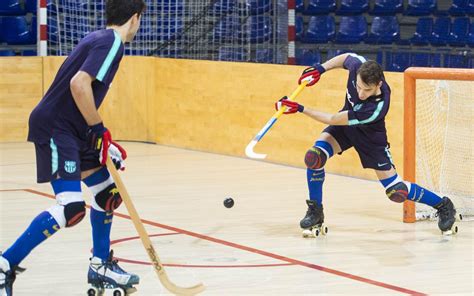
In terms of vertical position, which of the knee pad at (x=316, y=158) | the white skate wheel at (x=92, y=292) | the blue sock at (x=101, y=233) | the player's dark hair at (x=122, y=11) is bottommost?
the white skate wheel at (x=92, y=292)

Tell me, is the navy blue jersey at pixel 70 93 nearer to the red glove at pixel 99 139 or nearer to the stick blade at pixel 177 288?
the red glove at pixel 99 139

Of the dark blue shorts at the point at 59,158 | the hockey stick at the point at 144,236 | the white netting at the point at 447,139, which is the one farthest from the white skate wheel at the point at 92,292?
the white netting at the point at 447,139

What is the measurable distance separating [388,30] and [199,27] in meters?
3.04

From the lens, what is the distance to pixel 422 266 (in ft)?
18.7

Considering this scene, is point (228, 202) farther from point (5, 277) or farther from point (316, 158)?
point (5, 277)

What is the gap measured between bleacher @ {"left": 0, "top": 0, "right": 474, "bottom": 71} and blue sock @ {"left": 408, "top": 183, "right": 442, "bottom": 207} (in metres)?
4.91

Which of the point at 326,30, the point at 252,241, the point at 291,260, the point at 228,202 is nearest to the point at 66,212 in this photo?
the point at 291,260

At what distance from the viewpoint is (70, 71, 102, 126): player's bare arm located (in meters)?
4.45

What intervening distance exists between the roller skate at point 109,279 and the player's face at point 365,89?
2.05 m

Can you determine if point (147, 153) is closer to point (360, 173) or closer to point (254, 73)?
point (254, 73)

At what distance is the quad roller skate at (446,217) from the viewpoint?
6645 mm

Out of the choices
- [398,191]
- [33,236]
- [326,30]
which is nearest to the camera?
[33,236]

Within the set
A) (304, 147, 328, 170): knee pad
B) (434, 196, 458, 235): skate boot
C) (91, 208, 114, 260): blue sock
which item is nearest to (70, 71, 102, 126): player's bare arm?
(91, 208, 114, 260): blue sock

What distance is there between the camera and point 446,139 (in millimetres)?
7875
